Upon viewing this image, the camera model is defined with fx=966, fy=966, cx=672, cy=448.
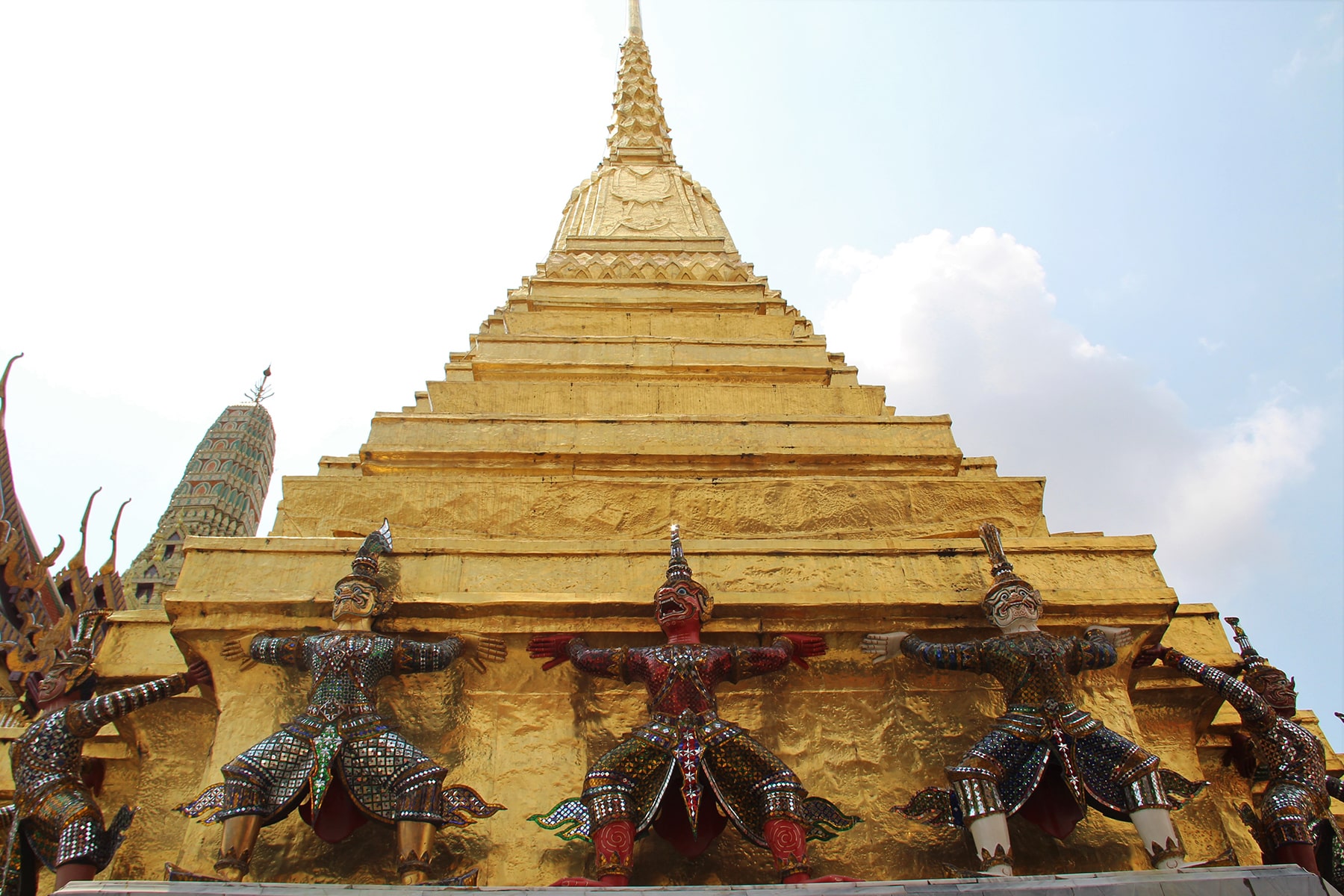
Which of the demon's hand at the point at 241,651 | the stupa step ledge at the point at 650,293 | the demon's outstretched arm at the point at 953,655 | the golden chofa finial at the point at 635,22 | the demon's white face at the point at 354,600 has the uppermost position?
the golden chofa finial at the point at 635,22

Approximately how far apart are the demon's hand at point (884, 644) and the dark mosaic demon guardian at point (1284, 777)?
4.66 ft

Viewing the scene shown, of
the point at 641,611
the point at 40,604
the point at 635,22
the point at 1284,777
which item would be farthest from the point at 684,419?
the point at 635,22

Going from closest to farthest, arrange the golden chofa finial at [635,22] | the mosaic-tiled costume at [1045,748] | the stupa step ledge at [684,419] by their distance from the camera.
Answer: the mosaic-tiled costume at [1045,748] → the stupa step ledge at [684,419] → the golden chofa finial at [635,22]

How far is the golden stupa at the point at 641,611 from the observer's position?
4.71 m

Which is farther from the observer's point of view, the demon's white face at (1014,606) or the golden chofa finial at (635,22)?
the golden chofa finial at (635,22)

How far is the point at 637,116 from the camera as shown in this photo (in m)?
19.9

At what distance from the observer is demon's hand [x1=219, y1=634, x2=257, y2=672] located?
4930 mm

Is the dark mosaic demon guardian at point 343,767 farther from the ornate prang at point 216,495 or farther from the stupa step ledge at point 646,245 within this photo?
the ornate prang at point 216,495

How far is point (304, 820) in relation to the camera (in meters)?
4.53

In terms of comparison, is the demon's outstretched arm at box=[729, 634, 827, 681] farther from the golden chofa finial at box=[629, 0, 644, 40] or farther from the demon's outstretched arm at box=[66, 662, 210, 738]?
the golden chofa finial at box=[629, 0, 644, 40]

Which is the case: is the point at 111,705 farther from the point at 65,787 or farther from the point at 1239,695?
the point at 1239,695

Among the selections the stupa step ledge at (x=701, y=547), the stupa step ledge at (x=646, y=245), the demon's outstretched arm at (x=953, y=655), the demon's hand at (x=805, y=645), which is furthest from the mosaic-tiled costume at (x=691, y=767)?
the stupa step ledge at (x=646, y=245)

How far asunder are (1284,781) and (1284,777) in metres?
0.02

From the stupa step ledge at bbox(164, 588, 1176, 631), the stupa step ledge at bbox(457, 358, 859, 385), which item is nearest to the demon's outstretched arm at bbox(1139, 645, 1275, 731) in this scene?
the stupa step ledge at bbox(164, 588, 1176, 631)
